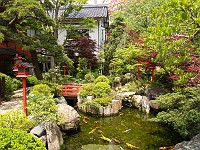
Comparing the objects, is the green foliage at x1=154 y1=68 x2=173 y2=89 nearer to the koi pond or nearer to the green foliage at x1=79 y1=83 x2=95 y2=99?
the koi pond

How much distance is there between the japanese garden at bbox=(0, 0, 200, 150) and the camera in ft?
13.5

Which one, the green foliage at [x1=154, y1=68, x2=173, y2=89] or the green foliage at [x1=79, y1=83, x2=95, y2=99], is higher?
the green foliage at [x1=154, y1=68, x2=173, y2=89]

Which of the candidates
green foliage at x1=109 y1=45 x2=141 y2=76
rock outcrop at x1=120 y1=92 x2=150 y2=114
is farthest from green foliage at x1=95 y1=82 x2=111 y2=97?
green foliage at x1=109 y1=45 x2=141 y2=76

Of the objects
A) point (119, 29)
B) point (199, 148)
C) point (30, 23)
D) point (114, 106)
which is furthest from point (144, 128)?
point (119, 29)

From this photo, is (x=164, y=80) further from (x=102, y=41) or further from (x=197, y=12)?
(x=197, y=12)

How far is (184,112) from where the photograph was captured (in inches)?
277

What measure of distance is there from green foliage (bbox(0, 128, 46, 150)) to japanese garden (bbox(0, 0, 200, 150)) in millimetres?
17

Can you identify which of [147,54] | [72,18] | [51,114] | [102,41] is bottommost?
[51,114]

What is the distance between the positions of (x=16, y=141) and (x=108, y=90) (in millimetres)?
8043

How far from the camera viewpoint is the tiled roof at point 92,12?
1764 cm

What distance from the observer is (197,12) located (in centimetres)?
356

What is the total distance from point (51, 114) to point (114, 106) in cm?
465

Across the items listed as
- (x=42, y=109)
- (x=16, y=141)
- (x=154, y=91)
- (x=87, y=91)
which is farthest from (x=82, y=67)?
(x=16, y=141)

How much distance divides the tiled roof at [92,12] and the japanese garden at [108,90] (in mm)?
1017
